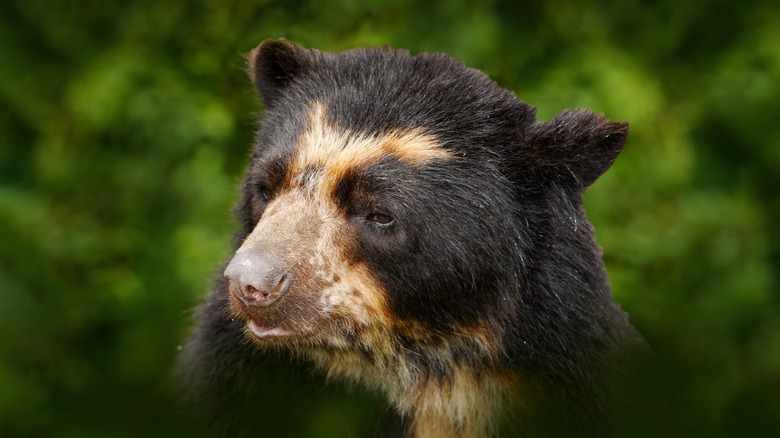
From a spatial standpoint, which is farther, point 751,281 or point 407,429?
point 751,281

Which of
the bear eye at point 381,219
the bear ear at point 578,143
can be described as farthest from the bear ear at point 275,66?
the bear ear at point 578,143

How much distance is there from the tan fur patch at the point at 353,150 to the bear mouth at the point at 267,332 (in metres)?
0.41

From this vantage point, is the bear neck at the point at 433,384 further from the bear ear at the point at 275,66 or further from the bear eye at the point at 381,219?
the bear ear at the point at 275,66

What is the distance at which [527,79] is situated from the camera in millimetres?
5070

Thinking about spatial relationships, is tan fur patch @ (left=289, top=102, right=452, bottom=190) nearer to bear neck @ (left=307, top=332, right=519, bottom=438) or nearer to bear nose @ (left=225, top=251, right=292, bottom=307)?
bear nose @ (left=225, top=251, right=292, bottom=307)

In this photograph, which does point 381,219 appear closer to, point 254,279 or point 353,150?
point 353,150

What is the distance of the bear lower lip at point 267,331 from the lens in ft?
8.55

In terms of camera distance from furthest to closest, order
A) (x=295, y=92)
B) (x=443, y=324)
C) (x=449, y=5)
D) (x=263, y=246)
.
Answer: (x=449, y=5) < (x=295, y=92) < (x=443, y=324) < (x=263, y=246)

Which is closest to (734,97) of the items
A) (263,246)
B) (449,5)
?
(449,5)

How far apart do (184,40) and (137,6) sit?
283 millimetres

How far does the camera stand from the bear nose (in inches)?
96.5

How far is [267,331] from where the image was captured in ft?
8.56

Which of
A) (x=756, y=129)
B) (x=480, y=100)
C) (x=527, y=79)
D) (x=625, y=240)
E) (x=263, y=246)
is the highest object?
(x=756, y=129)

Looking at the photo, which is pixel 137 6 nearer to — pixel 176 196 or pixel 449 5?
pixel 176 196
